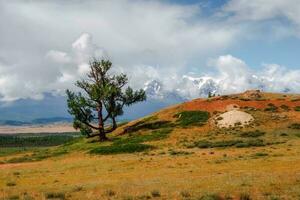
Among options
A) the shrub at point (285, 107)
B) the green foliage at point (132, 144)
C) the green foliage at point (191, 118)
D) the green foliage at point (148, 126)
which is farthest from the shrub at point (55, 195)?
the shrub at point (285, 107)

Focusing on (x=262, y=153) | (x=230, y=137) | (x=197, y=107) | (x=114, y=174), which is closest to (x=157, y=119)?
(x=197, y=107)

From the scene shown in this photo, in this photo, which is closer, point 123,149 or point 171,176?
point 171,176

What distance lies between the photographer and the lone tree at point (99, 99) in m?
87.9

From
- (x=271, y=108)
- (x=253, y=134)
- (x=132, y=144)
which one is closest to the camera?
(x=132, y=144)

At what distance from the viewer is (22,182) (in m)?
43.9

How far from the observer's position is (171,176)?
4144 cm

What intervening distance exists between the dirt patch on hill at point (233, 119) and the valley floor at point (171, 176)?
71.9 ft

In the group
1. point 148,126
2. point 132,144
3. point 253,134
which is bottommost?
point 132,144

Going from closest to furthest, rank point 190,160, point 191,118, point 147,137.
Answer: point 190,160 → point 147,137 → point 191,118

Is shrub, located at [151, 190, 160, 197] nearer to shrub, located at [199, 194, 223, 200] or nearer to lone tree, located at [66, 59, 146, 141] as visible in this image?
shrub, located at [199, 194, 223, 200]

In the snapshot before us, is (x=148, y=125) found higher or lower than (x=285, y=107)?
lower

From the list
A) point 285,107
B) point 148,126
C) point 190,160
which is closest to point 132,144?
point 190,160

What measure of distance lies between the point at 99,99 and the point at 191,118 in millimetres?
19376

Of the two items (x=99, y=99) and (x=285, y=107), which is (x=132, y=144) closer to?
(x=99, y=99)
